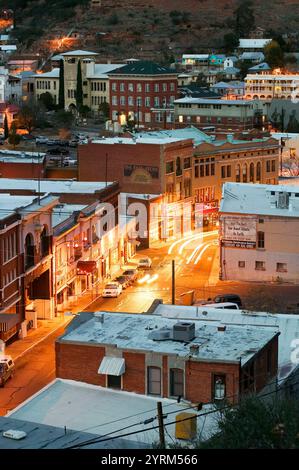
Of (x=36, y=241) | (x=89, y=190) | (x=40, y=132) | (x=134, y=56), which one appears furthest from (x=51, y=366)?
(x=134, y=56)

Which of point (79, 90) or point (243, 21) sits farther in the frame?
point (243, 21)

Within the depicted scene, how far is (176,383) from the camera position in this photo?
16.4m

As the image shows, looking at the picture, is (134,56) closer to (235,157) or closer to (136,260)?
(235,157)

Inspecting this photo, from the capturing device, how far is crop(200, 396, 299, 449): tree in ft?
36.3

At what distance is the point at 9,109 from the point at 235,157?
1190 inches

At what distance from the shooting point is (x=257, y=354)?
53.6 ft

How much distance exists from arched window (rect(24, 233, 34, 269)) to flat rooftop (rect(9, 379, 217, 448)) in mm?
8106

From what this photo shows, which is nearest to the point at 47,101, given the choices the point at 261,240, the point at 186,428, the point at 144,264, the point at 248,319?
the point at 144,264

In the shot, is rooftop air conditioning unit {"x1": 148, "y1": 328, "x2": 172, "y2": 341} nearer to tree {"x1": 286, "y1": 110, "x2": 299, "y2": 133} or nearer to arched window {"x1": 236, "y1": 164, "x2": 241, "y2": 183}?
arched window {"x1": 236, "y1": 164, "x2": 241, "y2": 183}

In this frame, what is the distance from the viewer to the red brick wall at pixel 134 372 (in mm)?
16625

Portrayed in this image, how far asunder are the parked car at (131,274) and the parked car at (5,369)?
8.40 meters

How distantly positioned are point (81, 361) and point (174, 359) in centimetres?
150

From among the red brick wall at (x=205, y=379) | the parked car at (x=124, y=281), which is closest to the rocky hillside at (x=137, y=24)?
the parked car at (x=124, y=281)

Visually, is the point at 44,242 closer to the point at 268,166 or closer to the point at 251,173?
the point at 251,173
